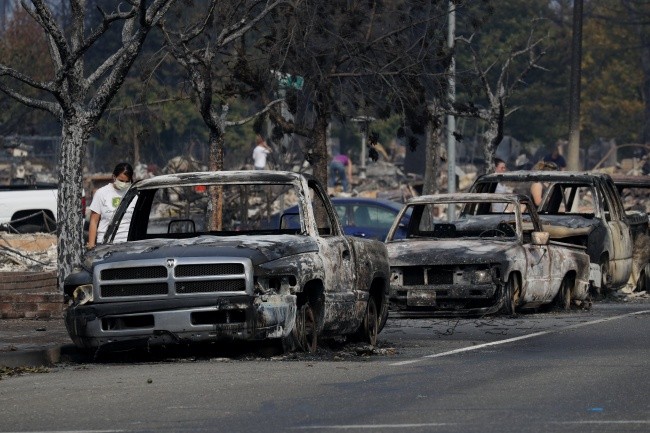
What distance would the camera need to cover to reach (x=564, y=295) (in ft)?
66.1

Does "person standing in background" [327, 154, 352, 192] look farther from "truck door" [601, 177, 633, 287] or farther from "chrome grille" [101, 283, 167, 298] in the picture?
"chrome grille" [101, 283, 167, 298]

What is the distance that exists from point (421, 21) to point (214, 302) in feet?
34.9

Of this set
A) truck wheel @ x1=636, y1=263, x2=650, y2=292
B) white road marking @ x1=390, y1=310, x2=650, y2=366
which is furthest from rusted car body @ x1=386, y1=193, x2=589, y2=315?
truck wheel @ x1=636, y1=263, x2=650, y2=292

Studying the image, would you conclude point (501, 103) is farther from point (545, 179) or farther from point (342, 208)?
point (545, 179)

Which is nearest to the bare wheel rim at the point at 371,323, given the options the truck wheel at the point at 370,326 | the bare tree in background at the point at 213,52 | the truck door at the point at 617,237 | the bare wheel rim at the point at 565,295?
the truck wheel at the point at 370,326

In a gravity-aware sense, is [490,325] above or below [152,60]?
below

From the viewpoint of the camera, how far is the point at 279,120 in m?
24.6

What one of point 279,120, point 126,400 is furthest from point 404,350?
point 279,120

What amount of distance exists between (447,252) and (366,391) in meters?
7.91

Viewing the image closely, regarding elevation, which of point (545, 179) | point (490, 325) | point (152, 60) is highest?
point (152, 60)

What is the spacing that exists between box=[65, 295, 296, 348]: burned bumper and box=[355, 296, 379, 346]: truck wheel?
6.21 ft

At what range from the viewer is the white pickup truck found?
3362 cm

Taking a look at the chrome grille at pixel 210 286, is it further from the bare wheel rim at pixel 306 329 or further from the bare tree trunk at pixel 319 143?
the bare tree trunk at pixel 319 143

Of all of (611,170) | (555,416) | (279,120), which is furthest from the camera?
(611,170)
